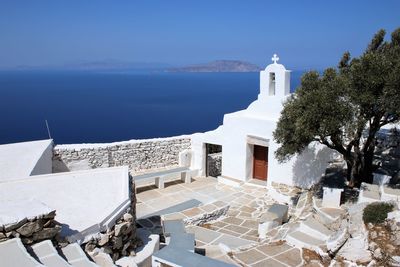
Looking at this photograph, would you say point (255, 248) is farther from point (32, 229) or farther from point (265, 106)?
point (265, 106)

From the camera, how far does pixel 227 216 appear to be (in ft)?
41.1

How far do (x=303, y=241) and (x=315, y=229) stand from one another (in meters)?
0.65

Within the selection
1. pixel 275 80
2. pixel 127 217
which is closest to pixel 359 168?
pixel 275 80

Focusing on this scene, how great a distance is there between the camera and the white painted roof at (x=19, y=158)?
402 inches

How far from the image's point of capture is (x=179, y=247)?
7.13 meters

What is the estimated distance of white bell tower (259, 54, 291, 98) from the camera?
46.4ft

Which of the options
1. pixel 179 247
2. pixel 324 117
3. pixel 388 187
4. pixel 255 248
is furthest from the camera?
pixel 388 187

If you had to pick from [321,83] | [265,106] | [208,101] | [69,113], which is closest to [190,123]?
[69,113]

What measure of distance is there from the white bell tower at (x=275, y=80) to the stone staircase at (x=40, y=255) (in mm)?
10483

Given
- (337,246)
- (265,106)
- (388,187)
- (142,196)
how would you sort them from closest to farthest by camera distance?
(337,246)
(388,187)
(142,196)
(265,106)

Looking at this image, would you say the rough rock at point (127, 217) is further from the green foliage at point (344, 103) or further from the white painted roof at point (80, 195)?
the green foliage at point (344, 103)

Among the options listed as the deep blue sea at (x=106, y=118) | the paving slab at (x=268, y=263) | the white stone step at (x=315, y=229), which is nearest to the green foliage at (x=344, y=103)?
the white stone step at (x=315, y=229)

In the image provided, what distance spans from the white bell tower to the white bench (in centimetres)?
445

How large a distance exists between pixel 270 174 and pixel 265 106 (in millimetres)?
2705
